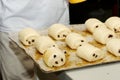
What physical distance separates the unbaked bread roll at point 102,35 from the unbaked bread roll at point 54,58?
0.78 feet

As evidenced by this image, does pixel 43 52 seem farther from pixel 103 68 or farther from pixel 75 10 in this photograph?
pixel 75 10

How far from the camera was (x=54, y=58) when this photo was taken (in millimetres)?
921

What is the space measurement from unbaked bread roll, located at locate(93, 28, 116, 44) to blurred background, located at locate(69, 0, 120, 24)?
1272mm

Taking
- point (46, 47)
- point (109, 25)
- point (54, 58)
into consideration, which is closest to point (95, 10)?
point (109, 25)

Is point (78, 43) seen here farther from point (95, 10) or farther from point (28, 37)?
point (95, 10)

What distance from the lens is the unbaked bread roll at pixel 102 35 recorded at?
1080 mm

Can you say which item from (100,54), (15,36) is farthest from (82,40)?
(15,36)

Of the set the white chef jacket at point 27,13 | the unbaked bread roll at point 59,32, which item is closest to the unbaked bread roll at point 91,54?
the unbaked bread roll at point 59,32

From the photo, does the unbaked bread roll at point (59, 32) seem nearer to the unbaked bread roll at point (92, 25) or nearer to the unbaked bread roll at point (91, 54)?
the unbaked bread roll at point (92, 25)

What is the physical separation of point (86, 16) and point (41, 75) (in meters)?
1.34

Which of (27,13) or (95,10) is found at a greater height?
(27,13)

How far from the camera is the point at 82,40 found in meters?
1.09

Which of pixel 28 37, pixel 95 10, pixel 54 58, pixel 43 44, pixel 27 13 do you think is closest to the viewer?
pixel 54 58

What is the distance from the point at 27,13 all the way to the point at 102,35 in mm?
586
